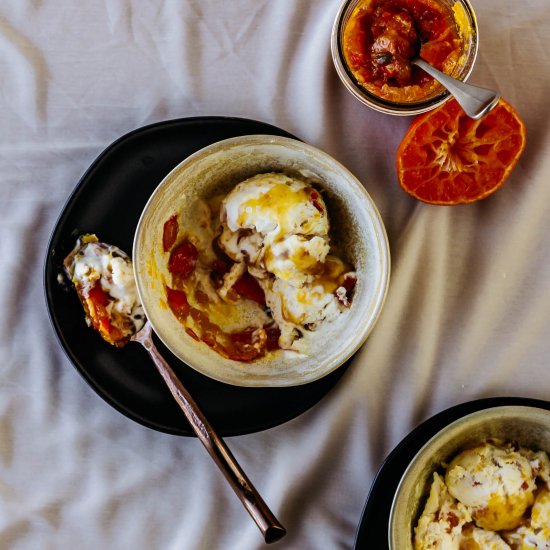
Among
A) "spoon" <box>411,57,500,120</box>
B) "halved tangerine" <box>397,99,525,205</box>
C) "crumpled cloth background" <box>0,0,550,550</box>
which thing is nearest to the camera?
"spoon" <box>411,57,500,120</box>

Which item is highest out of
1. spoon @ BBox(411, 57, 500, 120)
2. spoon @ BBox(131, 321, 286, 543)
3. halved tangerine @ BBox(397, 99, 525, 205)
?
spoon @ BBox(411, 57, 500, 120)

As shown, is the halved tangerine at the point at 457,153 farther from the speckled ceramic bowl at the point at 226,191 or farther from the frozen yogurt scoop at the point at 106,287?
the frozen yogurt scoop at the point at 106,287

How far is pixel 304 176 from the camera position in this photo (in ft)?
4.57

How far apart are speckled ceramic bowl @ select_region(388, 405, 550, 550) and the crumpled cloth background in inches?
4.2

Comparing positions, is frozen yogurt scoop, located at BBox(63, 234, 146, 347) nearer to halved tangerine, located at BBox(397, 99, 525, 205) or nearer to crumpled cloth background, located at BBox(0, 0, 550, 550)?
crumpled cloth background, located at BBox(0, 0, 550, 550)

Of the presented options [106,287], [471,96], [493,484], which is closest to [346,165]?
[471,96]

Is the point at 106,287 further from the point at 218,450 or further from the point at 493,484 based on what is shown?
the point at 493,484

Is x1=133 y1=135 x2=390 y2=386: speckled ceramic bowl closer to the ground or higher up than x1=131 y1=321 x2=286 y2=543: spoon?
higher up

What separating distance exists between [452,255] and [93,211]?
0.73 metres

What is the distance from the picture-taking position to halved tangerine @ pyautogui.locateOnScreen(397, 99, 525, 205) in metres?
1.37

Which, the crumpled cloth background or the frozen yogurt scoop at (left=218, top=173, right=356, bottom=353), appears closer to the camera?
the frozen yogurt scoop at (left=218, top=173, right=356, bottom=353)

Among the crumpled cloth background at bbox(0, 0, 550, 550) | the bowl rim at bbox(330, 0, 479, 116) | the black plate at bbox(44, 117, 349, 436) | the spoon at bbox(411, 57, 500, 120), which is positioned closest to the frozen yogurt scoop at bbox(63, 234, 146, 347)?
the black plate at bbox(44, 117, 349, 436)

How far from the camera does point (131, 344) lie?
1430mm

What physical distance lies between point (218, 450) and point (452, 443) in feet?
1.47
